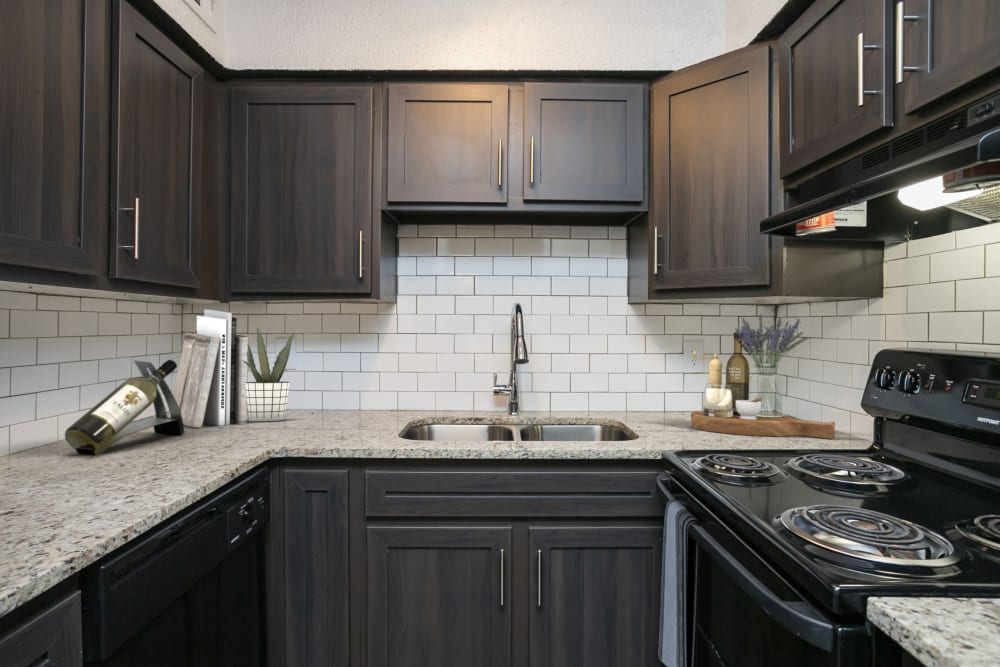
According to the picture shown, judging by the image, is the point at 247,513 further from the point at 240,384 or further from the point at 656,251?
the point at 656,251

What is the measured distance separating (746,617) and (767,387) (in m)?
1.47

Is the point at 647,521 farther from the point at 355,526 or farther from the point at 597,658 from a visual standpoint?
the point at 355,526

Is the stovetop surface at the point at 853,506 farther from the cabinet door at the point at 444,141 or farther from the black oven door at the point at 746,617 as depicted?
the cabinet door at the point at 444,141

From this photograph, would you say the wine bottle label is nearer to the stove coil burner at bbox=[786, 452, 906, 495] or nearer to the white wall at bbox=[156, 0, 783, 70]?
the white wall at bbox=[156, 0, 783, 70]

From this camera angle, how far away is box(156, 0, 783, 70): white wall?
241 cm

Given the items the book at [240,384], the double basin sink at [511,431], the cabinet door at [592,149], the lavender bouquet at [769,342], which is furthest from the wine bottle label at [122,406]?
the lavender bouquet at [769,342]

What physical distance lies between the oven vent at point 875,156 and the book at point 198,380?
2.08m

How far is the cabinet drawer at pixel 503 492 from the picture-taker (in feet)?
5.82

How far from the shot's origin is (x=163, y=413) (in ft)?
6.07

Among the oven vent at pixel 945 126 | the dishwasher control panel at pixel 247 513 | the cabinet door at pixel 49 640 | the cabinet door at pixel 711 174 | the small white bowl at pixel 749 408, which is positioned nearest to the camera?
the cabinet door at pixel 49 640

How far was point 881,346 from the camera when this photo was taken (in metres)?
1.80

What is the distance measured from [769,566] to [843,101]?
1.20m

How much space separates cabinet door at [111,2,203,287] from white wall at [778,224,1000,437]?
87.8 inches

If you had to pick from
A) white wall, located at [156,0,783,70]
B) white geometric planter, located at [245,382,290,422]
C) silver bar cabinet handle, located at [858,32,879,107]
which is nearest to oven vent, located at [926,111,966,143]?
silver bar cabinet handle, located at [858,32,879,107]
